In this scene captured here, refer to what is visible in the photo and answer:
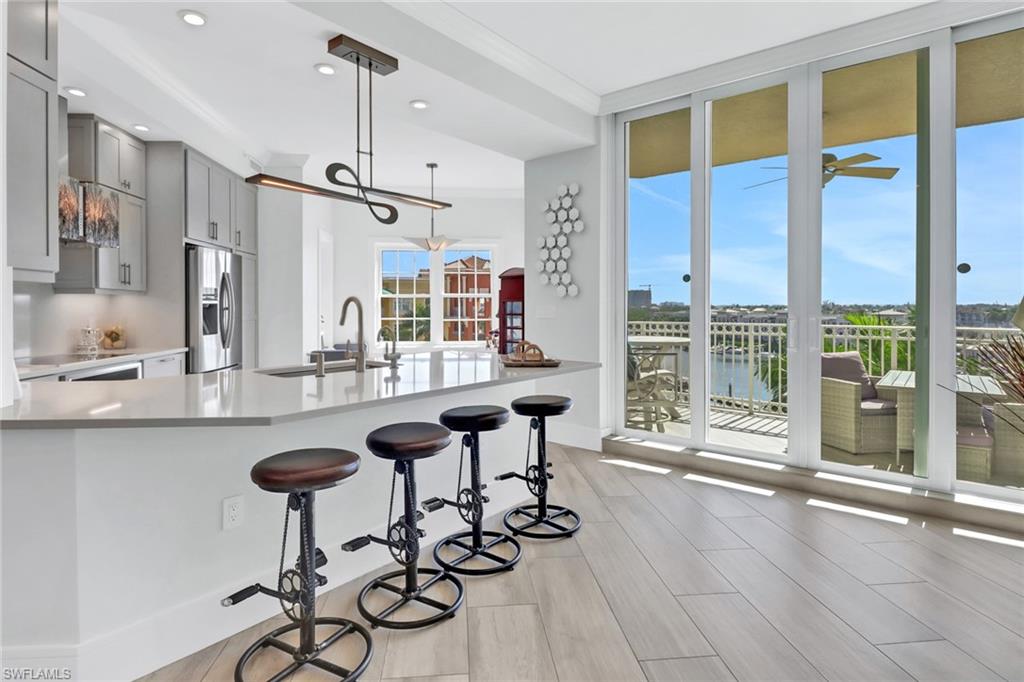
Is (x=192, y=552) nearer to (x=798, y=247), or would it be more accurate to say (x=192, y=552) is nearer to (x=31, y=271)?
(x=31, y=271)

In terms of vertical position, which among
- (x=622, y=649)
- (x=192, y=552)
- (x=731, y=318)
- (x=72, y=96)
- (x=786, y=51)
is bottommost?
(x=622, y=649)

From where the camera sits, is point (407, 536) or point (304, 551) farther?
point (407, 536)

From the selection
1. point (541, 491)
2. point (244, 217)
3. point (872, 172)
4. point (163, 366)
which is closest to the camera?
point (541, 491)

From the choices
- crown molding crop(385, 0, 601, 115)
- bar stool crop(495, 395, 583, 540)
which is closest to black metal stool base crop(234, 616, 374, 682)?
bar stool crop(495, 395, 583, 540)

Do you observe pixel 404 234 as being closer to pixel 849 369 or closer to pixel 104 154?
pixel 104 154

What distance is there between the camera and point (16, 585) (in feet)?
5.44

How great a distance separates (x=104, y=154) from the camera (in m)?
3.88

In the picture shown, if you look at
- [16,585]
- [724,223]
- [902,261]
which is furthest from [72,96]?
[902,261]

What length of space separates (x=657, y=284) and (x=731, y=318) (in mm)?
676

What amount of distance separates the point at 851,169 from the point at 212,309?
16.8 ft

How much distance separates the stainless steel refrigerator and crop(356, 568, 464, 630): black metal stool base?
3.16 metres

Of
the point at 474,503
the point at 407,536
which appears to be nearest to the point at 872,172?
the point at 474,503

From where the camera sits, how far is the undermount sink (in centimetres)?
271

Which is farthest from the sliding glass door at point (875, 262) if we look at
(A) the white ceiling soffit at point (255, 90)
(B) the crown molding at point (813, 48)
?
(A) the white ceiling soffit at point (255, 90)
